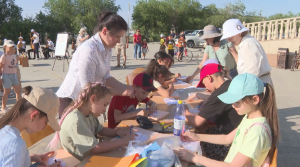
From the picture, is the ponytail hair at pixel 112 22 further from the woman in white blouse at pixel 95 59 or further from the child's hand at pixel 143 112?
the child's hand at pixel 143 112

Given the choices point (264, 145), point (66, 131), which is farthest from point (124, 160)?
point (264, 145)

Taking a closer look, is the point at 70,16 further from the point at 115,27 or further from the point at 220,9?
the point at 115,27

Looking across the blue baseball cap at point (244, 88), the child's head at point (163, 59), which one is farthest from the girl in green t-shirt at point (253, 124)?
the child's head at point (163, 59)

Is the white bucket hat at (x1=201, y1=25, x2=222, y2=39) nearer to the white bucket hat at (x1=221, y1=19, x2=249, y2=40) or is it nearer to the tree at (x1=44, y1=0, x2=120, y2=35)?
the white bucket hat at (x1=221, y1=19, x2=249, y2=40)

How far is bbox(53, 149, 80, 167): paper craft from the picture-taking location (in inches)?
71.3

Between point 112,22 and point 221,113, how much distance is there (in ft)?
4.30

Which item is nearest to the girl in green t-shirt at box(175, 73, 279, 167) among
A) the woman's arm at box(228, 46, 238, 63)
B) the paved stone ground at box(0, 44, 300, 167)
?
the paved stone ground at box(0, 44, 300, 167)

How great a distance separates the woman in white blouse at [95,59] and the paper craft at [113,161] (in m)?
0.72

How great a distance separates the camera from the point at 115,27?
2246 millimetres

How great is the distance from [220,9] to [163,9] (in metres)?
12.7

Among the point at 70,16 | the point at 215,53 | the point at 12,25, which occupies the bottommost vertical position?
the point at 215,53

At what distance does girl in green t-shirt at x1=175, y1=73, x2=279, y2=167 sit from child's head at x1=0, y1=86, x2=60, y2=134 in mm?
980

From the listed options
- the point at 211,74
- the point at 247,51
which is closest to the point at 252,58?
the point at 247,51

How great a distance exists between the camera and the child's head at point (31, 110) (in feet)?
4.91
